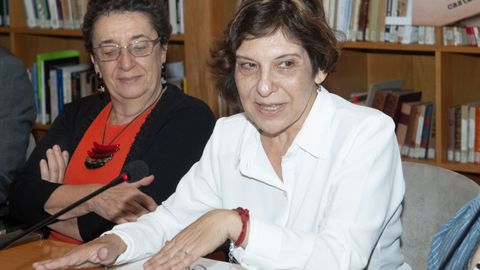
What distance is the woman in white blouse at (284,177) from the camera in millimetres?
1887

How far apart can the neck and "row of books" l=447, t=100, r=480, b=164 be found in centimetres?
129

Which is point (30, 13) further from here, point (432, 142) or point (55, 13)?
point (432, 142)

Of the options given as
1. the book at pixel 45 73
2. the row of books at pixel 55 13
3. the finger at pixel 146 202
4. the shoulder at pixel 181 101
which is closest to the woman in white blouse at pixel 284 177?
the finger at pixel 146 202

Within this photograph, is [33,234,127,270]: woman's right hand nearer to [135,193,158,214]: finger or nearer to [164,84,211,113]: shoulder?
[135,193,158,214]: finger

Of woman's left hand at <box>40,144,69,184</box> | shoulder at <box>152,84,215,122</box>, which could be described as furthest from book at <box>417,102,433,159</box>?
woman's left hand at <box>40,144,69,184</box>

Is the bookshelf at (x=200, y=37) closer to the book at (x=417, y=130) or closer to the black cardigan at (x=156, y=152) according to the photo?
the black cardigan at (x=156, y=152)

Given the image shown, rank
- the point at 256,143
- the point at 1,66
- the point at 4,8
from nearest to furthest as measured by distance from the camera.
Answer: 1. the point at 256,143
2. the point at 1,66
3. the point at 4,8

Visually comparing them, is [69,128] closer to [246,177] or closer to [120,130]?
[120,130]

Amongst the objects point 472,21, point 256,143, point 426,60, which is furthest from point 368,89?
point 256,143

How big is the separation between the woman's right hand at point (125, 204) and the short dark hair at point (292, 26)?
629 millimetres

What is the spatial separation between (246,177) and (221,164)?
9cm

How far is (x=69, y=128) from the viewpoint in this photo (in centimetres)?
304

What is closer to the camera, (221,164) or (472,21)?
(221,164)

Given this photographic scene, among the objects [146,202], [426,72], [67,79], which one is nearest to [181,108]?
[146,202]
